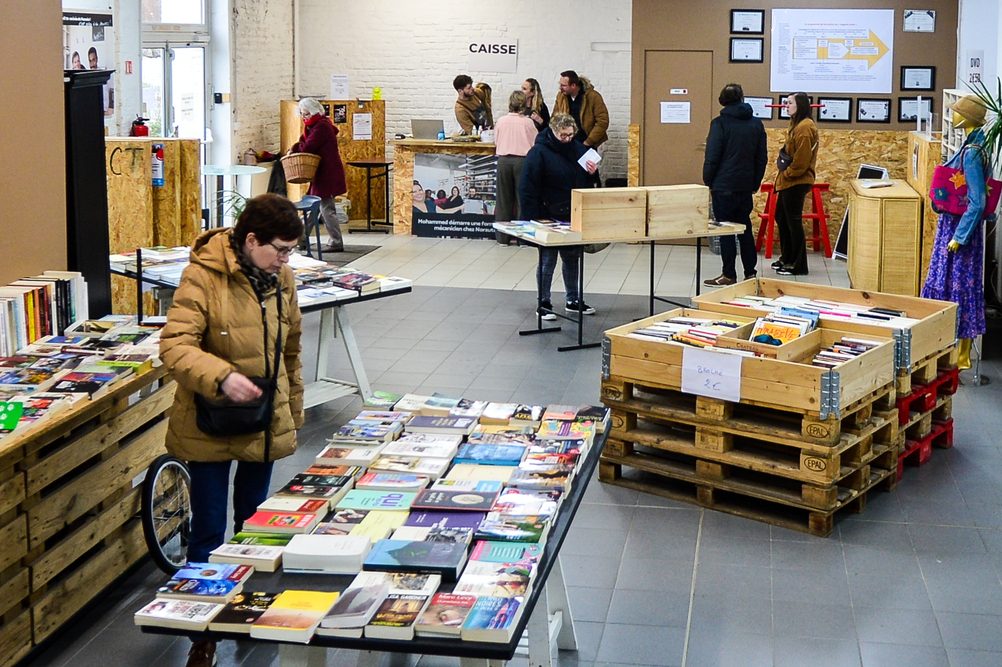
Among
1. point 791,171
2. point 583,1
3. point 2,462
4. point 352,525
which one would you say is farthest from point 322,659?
point 583,1

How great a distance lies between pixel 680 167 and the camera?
45.7 ft

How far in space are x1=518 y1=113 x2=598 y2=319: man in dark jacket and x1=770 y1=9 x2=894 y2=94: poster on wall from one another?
4589mm

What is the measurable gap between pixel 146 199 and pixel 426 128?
20.4ft

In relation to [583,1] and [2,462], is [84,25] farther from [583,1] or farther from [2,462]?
[2,462]

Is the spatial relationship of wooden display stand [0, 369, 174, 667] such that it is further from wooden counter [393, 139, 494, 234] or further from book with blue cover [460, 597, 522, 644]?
wooden counter [393, 139, 494, 234]

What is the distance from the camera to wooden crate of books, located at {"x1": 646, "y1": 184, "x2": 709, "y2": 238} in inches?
362

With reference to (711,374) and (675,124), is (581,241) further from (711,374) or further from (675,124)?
(675,124)

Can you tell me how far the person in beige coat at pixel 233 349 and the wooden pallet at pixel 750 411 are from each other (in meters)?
2.00

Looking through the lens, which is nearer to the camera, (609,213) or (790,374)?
(790,374)

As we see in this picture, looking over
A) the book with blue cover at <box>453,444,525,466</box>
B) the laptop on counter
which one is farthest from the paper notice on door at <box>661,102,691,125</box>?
the book with blue cover at <box>453,444,525,466</box>

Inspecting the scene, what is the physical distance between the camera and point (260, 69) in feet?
48.4

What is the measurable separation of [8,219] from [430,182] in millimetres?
9271

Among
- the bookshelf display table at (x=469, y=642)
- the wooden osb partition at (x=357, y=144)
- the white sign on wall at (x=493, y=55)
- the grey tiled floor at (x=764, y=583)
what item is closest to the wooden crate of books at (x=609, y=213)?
the grey tiled floor at (x=764, y=583)

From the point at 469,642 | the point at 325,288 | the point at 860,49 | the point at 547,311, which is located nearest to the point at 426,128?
the point at 860,49
